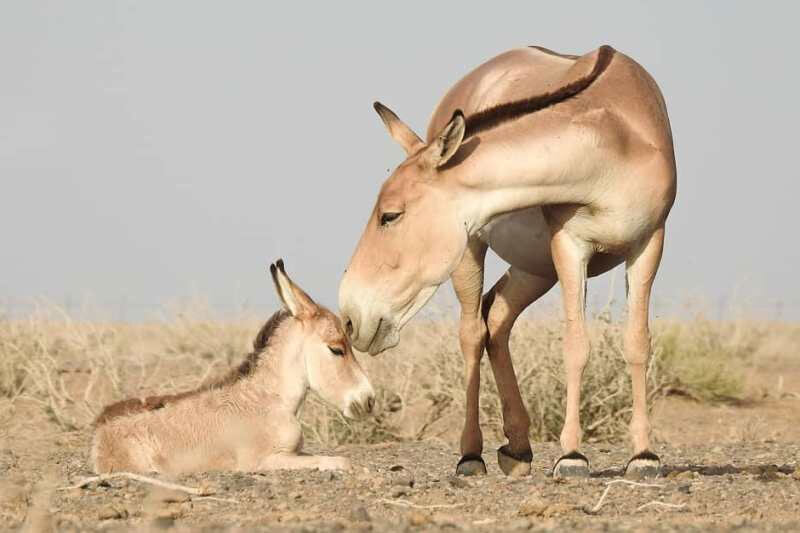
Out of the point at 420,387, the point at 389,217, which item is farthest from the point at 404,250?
the point at 420,387

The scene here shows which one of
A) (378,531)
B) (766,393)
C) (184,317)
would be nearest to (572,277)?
(378,531)

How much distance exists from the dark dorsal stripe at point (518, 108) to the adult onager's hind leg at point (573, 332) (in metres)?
0.75

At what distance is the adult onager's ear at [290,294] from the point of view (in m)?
9.03

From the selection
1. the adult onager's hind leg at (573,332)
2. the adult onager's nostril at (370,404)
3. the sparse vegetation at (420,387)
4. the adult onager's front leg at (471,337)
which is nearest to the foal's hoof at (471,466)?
the adult onager's front leg at (471,337)

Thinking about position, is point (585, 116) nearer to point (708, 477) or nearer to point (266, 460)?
point (708, 477)

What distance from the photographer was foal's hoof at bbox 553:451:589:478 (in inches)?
312

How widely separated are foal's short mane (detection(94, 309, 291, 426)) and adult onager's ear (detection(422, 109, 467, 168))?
82.1 inches

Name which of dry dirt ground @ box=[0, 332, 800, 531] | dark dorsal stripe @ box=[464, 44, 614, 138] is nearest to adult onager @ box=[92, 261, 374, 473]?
dry dirt ground @ box=[0, 332, 800, 531]

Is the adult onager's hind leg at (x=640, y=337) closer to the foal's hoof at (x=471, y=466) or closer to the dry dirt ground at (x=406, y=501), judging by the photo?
the dry dirt ground at (x=406, y=501)

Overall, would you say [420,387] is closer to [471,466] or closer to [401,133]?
[471,466]

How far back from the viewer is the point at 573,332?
817cm

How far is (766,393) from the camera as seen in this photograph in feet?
61.2

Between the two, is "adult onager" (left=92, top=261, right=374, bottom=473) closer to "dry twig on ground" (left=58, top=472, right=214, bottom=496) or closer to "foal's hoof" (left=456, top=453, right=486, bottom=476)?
"foal's hoof" (left=456, top=453, right=486, bottom=476)

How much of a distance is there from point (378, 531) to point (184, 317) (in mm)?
15559
